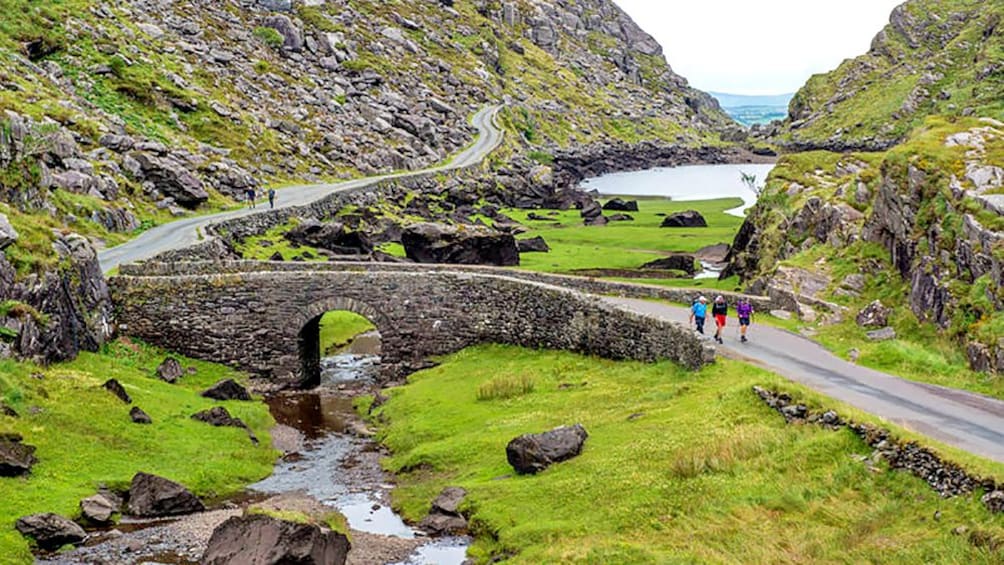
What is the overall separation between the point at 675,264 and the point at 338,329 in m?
28.7

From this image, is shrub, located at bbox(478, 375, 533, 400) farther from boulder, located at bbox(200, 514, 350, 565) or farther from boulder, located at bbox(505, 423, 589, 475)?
boulder, located at bbox(200, 514, 350, 565)

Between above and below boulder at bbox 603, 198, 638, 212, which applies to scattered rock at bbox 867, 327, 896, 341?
above

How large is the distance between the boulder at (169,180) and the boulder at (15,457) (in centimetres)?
5038

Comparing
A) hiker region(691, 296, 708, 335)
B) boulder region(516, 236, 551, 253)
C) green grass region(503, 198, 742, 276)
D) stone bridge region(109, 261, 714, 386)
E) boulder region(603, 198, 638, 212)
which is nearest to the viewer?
hiker region(691, 296, 708, 335)

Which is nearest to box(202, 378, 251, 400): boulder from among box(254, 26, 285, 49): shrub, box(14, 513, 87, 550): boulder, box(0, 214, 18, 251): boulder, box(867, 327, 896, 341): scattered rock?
box(0, 214, 18, 251): boulder

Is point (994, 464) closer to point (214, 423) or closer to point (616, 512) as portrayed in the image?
point (616, 512)

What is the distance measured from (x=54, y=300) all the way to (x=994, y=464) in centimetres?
3778

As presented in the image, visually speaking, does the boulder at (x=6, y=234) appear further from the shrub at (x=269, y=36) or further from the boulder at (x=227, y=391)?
the shrub at (x=269, y=36)

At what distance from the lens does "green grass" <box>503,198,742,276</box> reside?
80562 mm

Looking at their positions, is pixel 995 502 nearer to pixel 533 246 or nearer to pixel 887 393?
pixel 887 393

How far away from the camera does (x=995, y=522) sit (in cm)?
1997

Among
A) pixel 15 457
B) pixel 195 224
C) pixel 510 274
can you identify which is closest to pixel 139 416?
pixel 15 457

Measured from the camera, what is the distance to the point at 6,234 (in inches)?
1640

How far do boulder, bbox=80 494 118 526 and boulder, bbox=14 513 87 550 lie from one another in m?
0.97
